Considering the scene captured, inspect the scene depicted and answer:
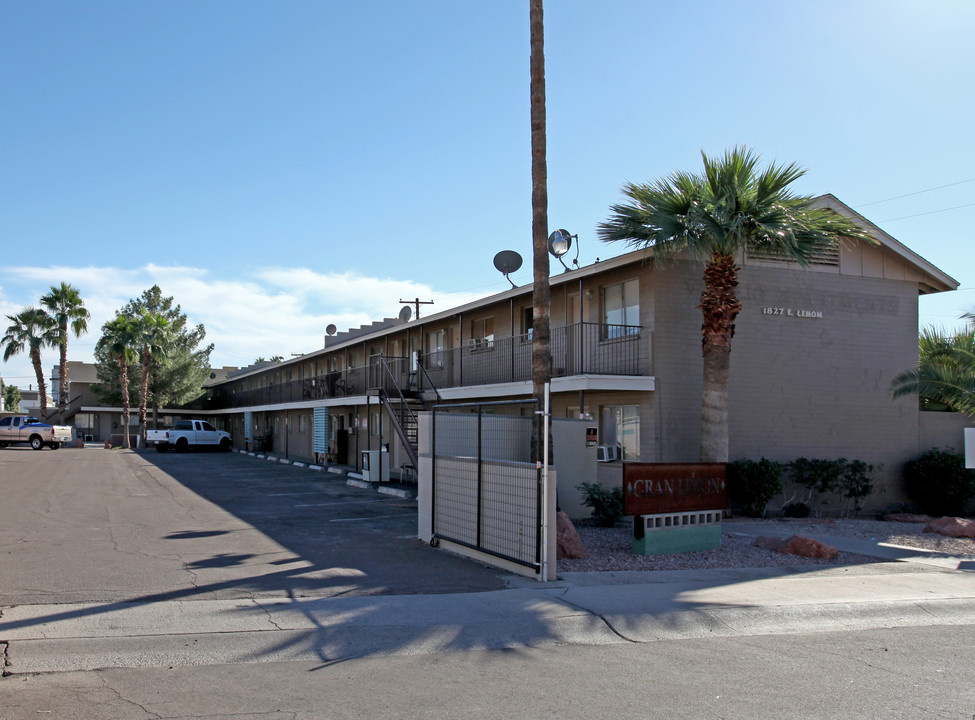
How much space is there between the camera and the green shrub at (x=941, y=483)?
1922cm

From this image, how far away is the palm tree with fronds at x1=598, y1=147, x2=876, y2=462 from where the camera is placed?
16078 millimetres

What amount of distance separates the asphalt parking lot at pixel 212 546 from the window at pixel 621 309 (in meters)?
6.16

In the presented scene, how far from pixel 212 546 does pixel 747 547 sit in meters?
8.30

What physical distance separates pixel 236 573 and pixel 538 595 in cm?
388

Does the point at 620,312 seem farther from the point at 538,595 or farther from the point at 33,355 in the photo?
the point at 33,355

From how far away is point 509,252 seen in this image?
22.5m

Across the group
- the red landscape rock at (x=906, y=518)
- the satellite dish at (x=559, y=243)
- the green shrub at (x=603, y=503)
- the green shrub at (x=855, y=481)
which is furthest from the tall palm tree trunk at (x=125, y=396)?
the red landscape rock at (x=906, y=518)

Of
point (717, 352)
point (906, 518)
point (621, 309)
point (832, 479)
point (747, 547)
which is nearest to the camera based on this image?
point (747, 547)

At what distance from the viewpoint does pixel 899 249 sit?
20125 millimetres

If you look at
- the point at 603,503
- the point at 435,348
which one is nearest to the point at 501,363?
the point at 435,348

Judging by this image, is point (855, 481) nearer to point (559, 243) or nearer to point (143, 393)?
point (559, 243)

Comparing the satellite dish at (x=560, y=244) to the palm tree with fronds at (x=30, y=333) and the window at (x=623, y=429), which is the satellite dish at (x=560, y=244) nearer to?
the window at (x=623, y=429)

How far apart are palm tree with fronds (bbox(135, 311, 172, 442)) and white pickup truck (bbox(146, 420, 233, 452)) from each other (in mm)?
6056

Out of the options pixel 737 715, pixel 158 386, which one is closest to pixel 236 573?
pixel 737 715
